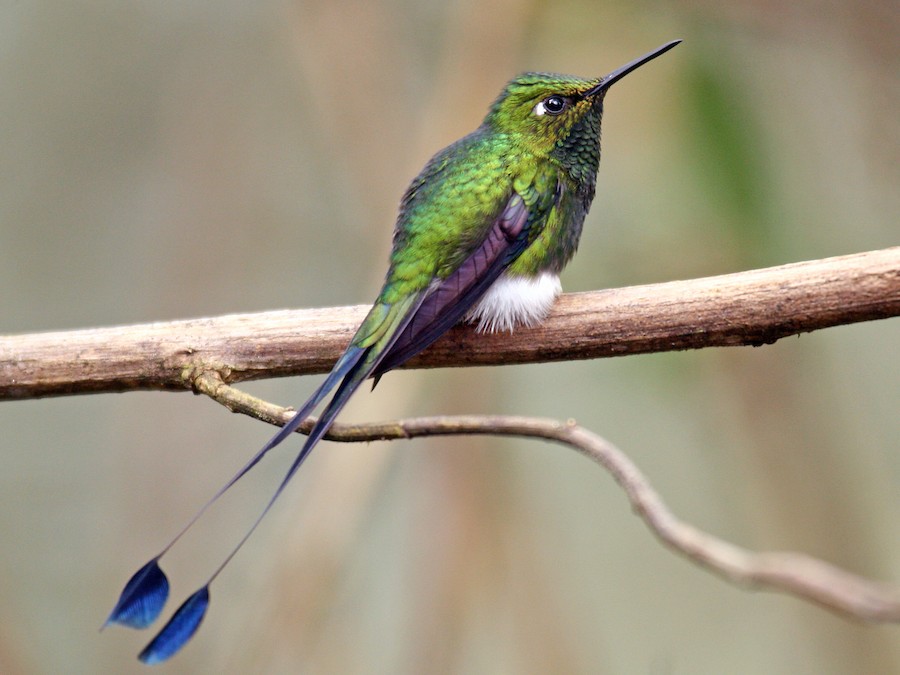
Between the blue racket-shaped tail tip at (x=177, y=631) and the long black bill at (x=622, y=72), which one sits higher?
the long black bill at (x=622, y=72)

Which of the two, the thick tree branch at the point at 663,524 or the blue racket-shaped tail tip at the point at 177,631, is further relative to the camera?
the blue racket-shaped tail tip at the point at 177,631

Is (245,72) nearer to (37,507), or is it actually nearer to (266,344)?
(37,507)

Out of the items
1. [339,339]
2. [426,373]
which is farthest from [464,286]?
[426,373]

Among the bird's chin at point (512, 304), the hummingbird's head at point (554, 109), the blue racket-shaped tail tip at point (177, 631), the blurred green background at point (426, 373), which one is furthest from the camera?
the blurred green background at point (426, 373)

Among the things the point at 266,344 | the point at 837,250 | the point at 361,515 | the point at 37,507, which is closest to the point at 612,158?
the point at 837,250

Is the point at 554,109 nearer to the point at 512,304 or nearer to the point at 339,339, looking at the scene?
the point at 512,304

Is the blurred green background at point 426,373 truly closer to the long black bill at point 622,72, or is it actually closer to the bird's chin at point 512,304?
the long black bill at point 622,72

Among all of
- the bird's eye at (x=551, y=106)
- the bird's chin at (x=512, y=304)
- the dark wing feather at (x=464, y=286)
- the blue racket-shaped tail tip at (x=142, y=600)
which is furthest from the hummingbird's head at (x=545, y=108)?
the blue racket-shaped tail tip at (x=142, y=600)

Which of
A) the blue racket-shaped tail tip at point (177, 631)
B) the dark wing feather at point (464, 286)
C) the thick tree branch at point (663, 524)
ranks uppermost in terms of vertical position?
the dark wing feather at point (464, 286)
